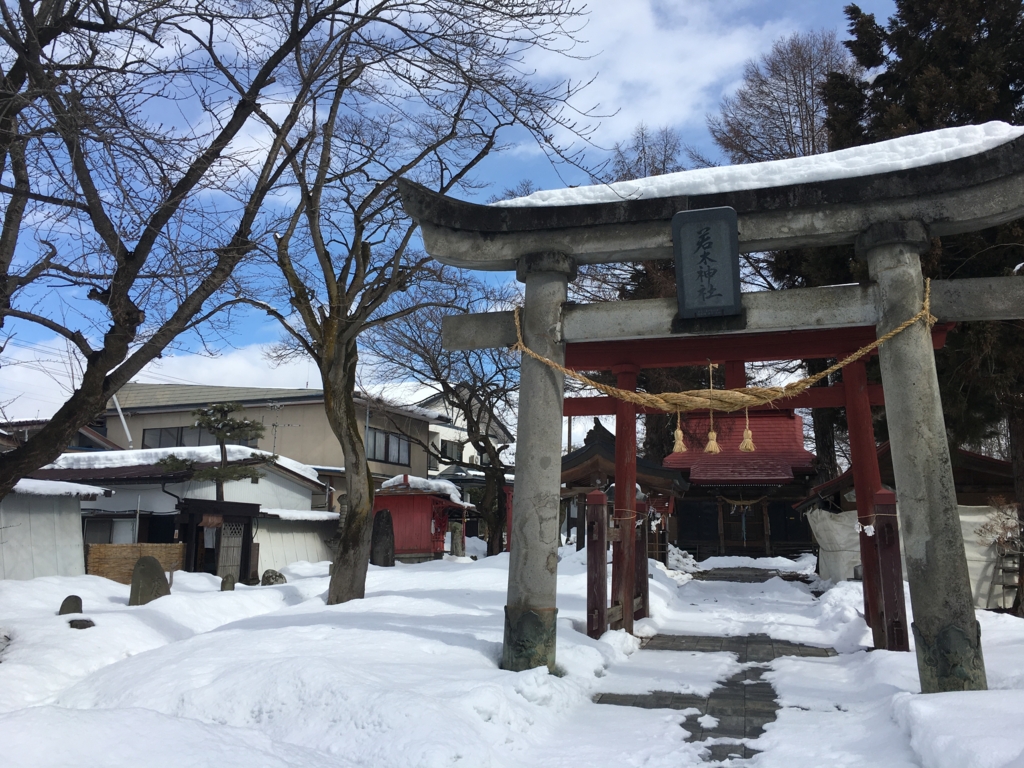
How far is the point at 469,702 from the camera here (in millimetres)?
5703

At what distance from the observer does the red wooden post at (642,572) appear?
12.2 metres

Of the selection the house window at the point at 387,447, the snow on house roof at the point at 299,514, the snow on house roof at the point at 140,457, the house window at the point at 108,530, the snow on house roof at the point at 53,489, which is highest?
the house window at the point at 387,447

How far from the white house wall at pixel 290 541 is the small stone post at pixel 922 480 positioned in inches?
798

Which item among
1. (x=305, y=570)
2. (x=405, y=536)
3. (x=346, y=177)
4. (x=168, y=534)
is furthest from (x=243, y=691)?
(x=405, y=536)

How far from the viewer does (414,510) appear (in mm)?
30000

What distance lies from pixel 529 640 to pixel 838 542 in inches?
566

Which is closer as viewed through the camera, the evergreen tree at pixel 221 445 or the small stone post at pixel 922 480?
the small stone post at pixel 922 480

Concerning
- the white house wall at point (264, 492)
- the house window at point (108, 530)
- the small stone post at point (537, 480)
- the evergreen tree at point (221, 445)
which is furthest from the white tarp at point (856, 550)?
the house window at point (108, 530)

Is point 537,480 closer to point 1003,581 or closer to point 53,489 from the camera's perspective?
point 1003,581

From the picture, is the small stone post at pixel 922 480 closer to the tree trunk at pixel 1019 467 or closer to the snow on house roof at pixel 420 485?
the tree trunk at pixel 1019 467

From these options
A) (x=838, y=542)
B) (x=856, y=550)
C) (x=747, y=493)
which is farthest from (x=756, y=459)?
(x=856, y=550)

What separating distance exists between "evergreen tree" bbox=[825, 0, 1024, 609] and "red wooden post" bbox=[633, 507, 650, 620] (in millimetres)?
5501

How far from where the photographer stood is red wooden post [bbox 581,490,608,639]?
938 cm

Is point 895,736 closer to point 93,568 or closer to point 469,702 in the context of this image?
point 469,702
